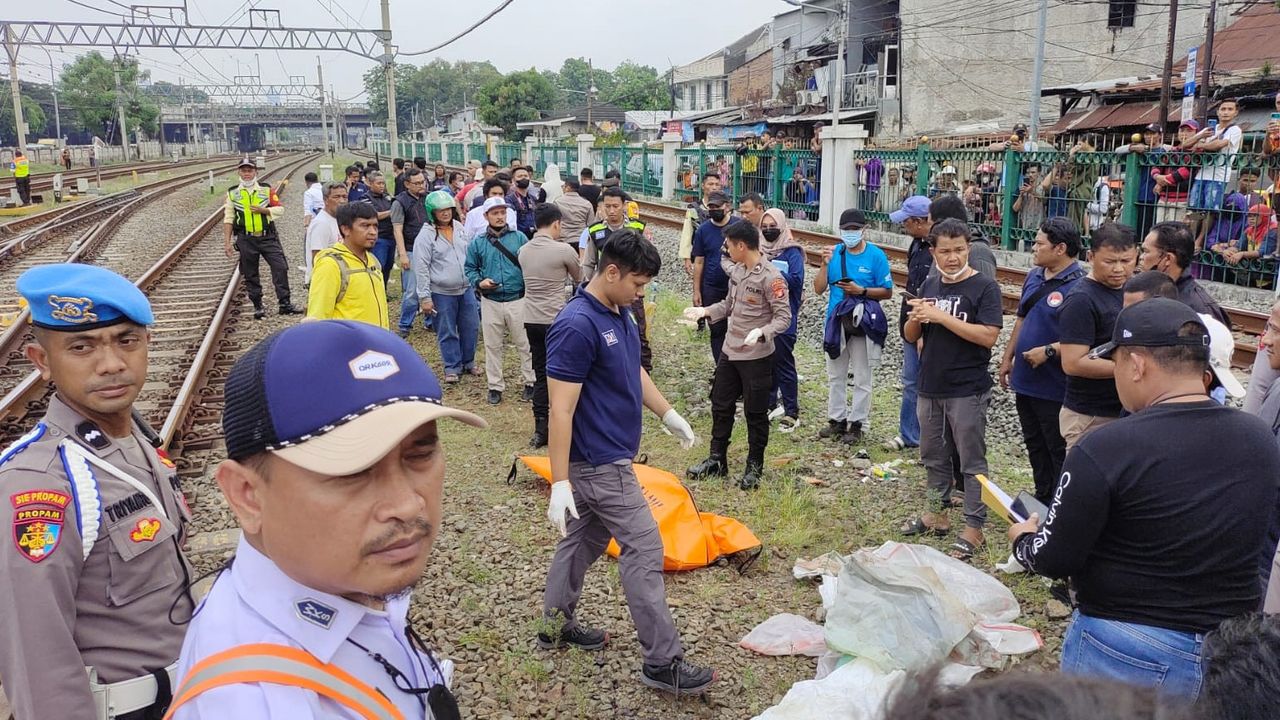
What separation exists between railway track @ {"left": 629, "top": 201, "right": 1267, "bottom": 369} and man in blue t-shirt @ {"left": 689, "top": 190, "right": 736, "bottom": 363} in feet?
9.87

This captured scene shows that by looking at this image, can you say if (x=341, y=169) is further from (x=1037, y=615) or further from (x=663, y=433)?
(x=1037, y=615)

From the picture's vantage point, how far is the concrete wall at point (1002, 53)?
32.0 m

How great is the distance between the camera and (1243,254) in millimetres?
10359

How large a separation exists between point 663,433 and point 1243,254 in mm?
7705

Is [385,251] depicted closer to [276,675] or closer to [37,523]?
[37,523]

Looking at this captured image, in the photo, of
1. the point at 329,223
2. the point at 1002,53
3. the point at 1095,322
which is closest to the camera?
the point at 1095,322

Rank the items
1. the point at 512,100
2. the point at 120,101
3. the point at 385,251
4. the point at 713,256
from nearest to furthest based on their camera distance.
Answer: the point at 713,256 → the point at 385,251 → the point at 120,101 → the point at 512,100

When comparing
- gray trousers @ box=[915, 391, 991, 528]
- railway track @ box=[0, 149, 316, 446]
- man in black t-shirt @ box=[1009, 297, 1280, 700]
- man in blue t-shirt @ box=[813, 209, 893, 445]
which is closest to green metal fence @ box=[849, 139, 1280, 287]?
man in blue t-shirt @ box=[813, 209, 893, 445]

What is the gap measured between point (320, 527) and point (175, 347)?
9693 millimetres

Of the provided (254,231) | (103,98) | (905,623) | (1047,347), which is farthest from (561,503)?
(103,98)

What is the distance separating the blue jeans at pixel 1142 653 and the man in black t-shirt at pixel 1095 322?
2.07 m

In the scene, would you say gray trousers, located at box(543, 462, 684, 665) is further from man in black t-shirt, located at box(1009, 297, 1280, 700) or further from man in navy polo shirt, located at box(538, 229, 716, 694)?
man in black t-shirt, located at box(1009, 297, 1280, 700)

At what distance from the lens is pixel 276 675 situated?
117cm

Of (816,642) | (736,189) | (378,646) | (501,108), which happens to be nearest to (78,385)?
(378,646)
